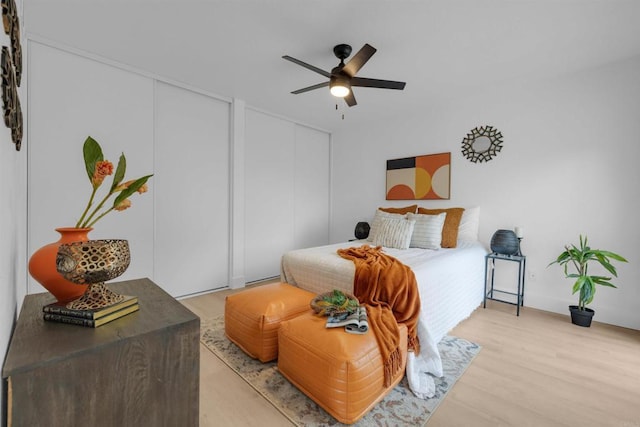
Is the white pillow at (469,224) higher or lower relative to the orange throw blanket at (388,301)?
higher

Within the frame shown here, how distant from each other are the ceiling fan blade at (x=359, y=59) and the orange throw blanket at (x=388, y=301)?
1.54 meters

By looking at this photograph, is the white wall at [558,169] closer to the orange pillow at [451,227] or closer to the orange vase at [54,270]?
the orange pillow at [451,227]

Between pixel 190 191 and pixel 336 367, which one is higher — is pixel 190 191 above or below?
above

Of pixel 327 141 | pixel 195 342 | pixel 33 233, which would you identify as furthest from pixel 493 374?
pixel 327 141

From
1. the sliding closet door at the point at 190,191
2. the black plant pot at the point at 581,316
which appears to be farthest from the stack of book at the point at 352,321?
the black plant pot at the point at 581,316

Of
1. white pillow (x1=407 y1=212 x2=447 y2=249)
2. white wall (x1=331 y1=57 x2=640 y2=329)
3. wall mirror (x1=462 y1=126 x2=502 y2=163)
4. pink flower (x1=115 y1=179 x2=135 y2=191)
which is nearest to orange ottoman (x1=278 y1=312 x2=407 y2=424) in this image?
pink flower (x1=115 y1=179 x2=135 y2=191)

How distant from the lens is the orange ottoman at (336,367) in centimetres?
143

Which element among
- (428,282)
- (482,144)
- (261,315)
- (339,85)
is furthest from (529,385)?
(482,144)

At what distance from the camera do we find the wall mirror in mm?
3320

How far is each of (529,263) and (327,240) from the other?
3.07 meters

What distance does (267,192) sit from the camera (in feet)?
13.5

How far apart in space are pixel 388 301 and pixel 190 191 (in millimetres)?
2629

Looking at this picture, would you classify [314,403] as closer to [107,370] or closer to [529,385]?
[107,370]

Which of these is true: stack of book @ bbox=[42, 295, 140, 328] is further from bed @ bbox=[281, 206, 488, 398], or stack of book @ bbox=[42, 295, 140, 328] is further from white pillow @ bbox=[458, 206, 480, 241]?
white pillow @ bbox=[458, 206, 480, 241]
